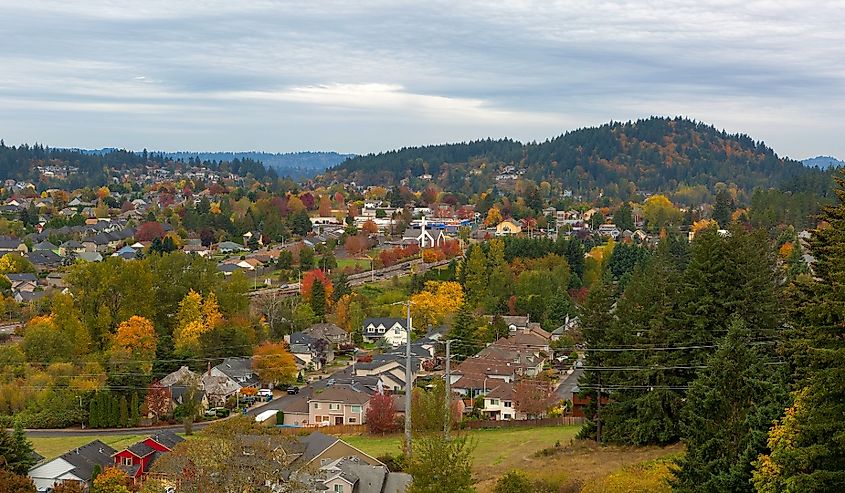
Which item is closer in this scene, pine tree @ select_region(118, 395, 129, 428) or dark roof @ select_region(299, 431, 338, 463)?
dark roof @ select_region(299, 431, 338, 463)

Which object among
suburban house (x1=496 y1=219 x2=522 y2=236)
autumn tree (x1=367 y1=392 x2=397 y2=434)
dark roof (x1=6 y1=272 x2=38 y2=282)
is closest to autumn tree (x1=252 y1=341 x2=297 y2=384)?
autumn tree (x1=367 y1=392 x2=397 y2=434)

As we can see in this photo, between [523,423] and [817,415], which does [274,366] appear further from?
[817,415]

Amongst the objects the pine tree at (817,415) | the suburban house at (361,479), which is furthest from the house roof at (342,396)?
the pine tree at (817,415)

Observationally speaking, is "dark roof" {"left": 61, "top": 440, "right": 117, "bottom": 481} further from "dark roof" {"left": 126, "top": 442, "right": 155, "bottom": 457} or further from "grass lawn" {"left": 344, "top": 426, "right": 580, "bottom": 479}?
"grass lawn" {"left": 344, "top": 426, "right": 580, "bottom": 479}

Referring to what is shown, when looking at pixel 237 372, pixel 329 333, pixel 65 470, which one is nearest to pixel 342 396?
pixel 237 372

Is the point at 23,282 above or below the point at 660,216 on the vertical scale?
below

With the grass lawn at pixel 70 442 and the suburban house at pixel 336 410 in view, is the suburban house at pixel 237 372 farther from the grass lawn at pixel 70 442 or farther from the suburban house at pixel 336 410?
the grass lawn at pixel 70 442
